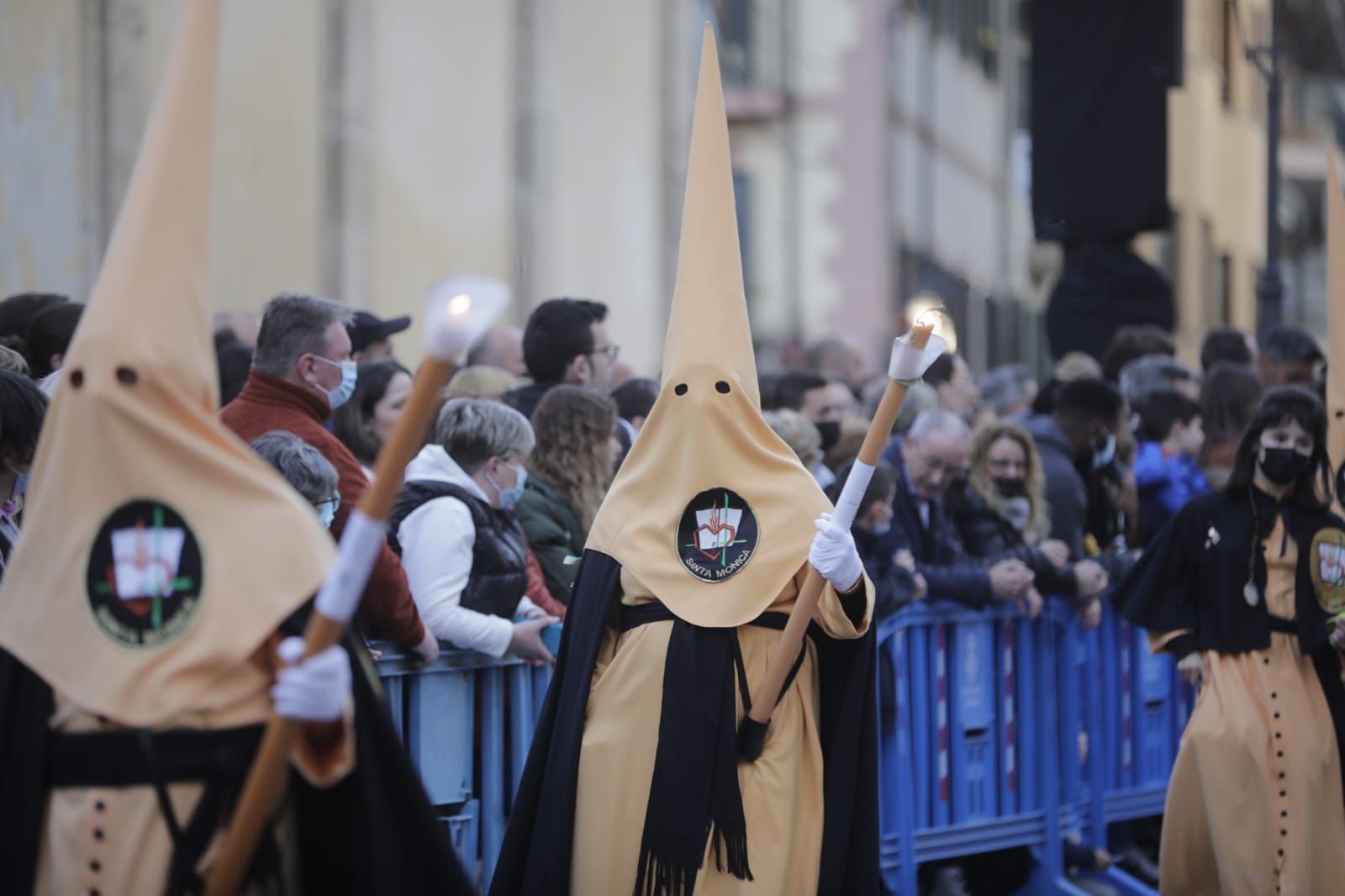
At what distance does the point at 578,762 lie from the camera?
5.21m

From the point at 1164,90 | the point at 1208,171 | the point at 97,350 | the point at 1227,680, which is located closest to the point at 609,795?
the point at 97,350

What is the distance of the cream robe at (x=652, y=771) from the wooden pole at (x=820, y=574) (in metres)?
Answer: 0.07

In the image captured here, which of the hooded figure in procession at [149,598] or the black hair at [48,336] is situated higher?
the black hair at [48,336]

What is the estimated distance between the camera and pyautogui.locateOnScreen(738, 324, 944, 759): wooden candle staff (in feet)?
14.1

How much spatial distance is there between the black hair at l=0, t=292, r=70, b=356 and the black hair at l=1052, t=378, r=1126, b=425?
4.40 meters

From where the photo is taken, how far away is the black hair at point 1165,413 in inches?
350

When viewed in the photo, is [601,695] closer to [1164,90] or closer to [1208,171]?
[1164,90]

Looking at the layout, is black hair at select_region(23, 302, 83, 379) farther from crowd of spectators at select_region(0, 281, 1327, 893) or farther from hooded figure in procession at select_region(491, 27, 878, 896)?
hooded figure in procession at select_region(491, 27, 878, 896)

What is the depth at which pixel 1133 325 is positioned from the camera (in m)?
11.3

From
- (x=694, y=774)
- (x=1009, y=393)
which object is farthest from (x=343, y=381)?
(x=1009, y=393)

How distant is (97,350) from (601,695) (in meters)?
2.07

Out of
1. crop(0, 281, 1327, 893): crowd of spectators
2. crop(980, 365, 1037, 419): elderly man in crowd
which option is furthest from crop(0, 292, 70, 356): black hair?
crop(980, 365, 1037, 419): elderly man in crowd

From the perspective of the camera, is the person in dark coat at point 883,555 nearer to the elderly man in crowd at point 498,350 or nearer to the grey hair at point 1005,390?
the elderly man in crowd at point 498,350

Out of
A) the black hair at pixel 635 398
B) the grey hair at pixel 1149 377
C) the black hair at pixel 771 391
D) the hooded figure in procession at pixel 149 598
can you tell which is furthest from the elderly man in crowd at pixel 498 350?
the hooded figure in procession at pixel 149 598
